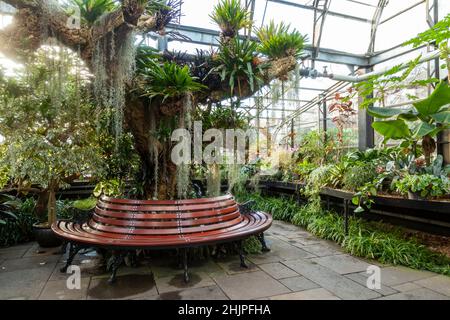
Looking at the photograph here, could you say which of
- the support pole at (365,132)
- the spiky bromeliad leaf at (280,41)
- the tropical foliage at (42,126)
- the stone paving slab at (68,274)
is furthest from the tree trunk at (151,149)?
the support pole at (365,132)

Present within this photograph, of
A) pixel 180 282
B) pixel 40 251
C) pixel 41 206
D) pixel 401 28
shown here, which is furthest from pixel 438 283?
pixel 401 28

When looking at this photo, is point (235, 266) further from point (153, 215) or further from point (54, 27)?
point (54, 27)

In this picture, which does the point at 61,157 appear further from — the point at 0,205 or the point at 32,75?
the point at 0,205

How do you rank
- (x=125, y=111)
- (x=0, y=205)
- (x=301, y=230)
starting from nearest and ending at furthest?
(x=125, y=111) → (x=0, y=205) → (x=301, y=230)

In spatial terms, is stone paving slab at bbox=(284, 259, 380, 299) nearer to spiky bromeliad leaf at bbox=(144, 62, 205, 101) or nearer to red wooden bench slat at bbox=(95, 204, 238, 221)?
red wooden bench slat at bbox=(95, 204, 238, 221)

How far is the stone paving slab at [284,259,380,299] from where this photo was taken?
2.64 m

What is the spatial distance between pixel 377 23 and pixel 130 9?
798 centimetres

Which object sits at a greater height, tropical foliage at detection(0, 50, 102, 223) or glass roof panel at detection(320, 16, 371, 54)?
glass roof panel at detection(320, 16, 371, 54)

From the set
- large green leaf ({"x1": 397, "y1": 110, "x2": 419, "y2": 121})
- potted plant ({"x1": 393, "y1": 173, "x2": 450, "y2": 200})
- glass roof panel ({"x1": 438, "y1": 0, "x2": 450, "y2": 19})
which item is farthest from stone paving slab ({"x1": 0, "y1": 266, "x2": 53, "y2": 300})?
glass roof panel ({"x1": 438, "y1": 0, "x2": 450, "y2": 19})

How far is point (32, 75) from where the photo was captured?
3.72m

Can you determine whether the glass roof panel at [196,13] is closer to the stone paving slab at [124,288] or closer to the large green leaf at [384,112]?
the large green leaf at [384,112]

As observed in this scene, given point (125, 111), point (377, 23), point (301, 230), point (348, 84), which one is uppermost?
point (377, 23)

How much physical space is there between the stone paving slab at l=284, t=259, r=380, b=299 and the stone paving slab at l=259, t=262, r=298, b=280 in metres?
0.09
